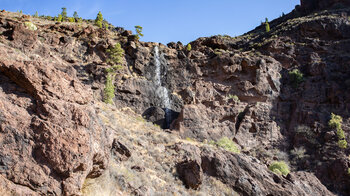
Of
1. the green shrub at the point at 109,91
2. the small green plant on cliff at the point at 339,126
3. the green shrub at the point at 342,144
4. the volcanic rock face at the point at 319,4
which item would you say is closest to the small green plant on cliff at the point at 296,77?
the small green plant on cliff at the point at 339,126

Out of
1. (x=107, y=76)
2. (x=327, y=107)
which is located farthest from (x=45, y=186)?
(x=327, y=107)

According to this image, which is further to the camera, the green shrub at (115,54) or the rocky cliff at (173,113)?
the green shrub at (115,54)

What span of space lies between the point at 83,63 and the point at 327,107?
30.7 meters

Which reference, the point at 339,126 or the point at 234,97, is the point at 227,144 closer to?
the point at 234,97

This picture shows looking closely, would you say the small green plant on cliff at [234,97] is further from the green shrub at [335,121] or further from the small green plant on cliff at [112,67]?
the small green plant on cliff at [112,67]

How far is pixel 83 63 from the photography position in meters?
34.1

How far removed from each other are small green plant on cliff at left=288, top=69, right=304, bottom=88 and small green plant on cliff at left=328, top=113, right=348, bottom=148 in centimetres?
701

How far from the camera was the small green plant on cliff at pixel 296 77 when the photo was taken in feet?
126

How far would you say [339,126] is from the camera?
3128cm

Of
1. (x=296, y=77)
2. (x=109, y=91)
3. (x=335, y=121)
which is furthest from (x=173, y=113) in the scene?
(x=335, y=121)

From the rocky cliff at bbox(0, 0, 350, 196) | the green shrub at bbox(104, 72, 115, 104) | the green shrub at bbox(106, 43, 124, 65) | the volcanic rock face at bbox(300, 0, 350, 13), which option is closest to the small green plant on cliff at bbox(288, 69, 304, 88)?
the rocky cliff at bbox(0, 0, 350, 196)

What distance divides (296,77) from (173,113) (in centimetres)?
1853

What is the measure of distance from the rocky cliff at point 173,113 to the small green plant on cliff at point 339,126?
1.67 ft

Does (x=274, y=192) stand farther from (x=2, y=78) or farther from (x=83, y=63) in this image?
(x=83, y=63)
